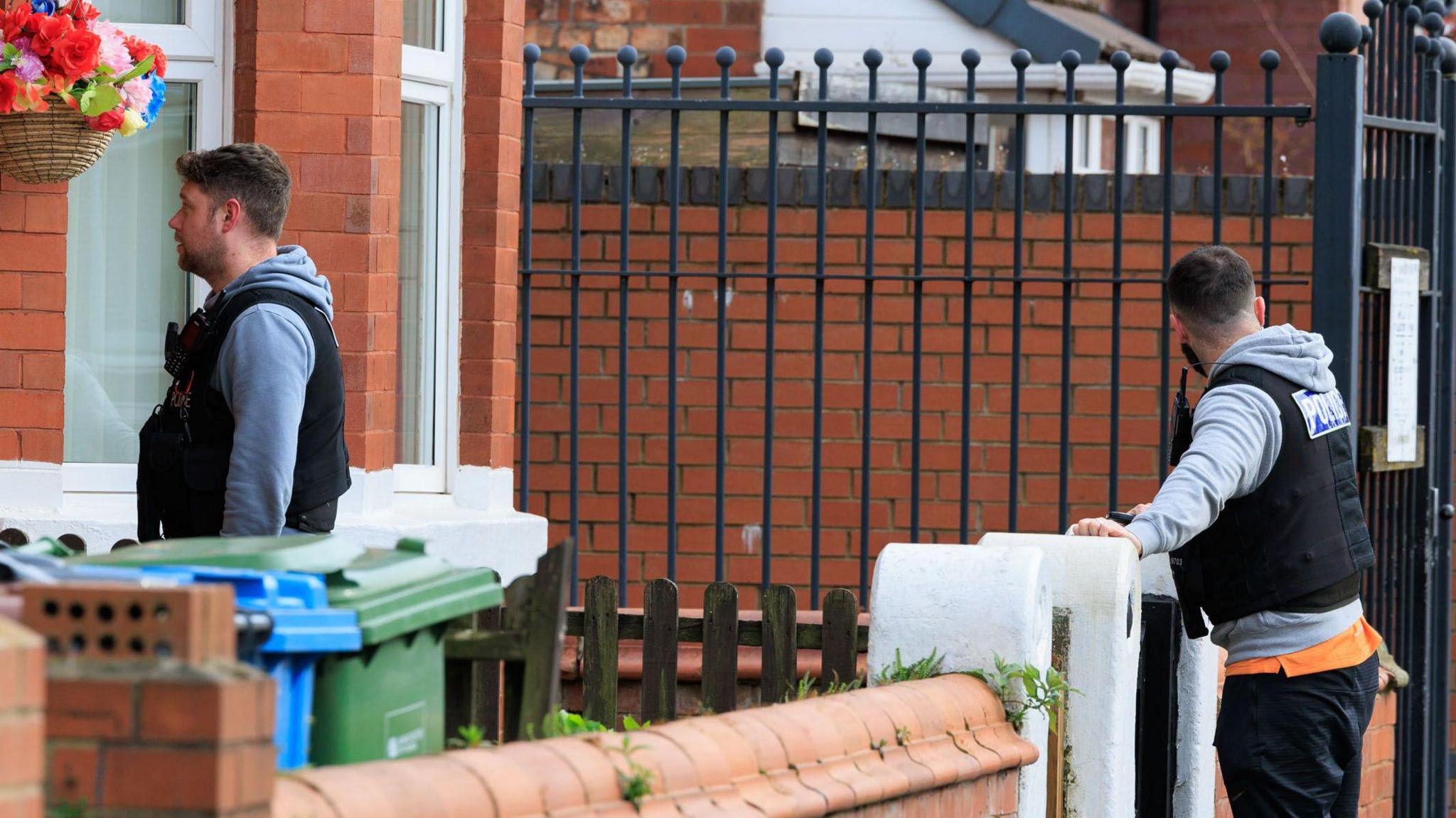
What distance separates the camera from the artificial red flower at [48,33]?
482 centimetres

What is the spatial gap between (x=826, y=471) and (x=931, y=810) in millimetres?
3541

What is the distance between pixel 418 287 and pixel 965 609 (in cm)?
248

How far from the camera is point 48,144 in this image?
16.2 ft

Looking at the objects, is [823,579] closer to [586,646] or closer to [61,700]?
[586,646]

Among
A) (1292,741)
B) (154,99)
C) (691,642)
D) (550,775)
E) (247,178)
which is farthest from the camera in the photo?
(691,642)

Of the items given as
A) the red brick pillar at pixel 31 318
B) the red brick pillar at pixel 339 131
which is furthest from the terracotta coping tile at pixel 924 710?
the red brick pillar at pixel 31 318

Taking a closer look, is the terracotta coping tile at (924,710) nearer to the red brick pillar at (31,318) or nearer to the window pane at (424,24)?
the red brick pillar at (31,318)

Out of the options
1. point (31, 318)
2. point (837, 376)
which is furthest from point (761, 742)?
point (837, 376)

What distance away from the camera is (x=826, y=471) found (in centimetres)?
716

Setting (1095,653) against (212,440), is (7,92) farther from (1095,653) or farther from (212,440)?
(1095,653)

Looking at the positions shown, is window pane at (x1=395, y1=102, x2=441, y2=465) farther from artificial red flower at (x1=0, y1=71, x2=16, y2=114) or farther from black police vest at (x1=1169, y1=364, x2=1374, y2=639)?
black police vest at (x1=1169, y1=364, x2=1374, y2=639)

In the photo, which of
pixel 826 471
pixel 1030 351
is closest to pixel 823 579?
pixel 826 471

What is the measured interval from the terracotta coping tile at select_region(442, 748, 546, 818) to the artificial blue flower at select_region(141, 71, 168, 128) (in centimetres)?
277

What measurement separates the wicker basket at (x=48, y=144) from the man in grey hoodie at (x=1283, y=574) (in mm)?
2589
